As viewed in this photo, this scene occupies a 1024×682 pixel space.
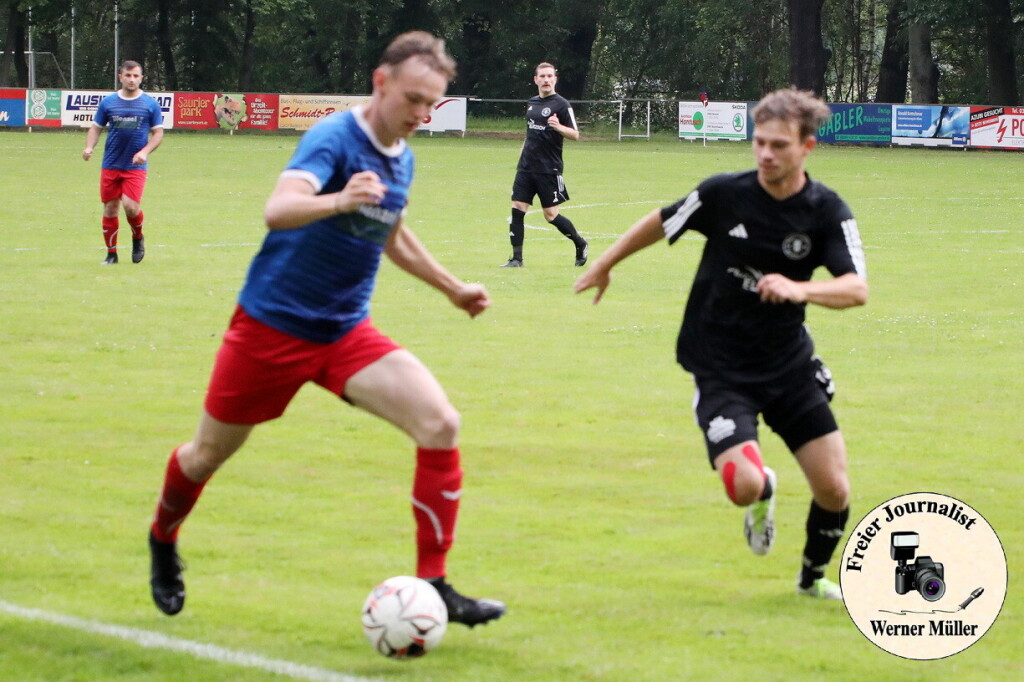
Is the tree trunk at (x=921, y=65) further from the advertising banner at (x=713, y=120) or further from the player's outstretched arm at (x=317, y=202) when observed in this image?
the player's outstretched arm at (x=317, y=202)

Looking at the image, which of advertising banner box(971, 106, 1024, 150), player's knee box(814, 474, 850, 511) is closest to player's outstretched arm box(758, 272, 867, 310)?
player's knee box(814, 474, 850, 511)

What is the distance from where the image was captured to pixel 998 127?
46562mm

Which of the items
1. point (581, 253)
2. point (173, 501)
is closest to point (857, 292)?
point (173, 501)

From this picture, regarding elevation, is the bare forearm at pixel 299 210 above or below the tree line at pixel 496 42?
below

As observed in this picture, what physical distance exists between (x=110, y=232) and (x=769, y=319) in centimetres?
1240

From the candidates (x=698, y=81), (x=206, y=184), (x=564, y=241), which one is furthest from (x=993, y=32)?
(x=564, y=241)

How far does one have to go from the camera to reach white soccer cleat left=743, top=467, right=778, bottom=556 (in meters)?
6.00

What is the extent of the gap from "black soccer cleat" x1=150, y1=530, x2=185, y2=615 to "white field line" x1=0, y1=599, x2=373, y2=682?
0.16 m

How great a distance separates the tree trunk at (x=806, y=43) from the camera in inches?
2173

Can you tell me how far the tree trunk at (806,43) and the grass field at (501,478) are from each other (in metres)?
39.1

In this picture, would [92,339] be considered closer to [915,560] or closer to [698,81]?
[915,560]

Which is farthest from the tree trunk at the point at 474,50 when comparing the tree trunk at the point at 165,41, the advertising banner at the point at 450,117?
the advertising banner at the point at 450,117

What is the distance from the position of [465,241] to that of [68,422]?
11031 millimetres

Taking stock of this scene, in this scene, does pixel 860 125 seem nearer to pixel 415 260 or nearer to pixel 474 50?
pixel 474 50
